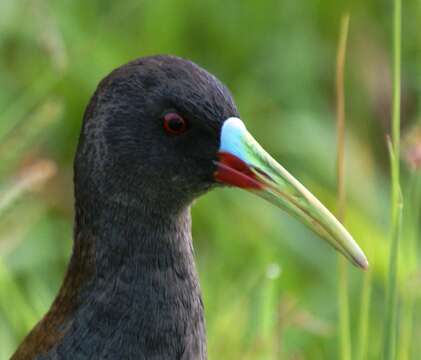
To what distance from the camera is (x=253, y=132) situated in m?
3.62

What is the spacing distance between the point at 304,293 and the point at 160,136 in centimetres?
125

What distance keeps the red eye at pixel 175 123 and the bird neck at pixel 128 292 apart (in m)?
0.13

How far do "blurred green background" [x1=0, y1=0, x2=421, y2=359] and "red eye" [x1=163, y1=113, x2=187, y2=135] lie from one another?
0.46m

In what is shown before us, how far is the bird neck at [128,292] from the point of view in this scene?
205 centimetres

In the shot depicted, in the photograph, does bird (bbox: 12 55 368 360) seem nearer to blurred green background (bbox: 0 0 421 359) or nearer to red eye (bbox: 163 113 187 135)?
red eye (bbox: 163 113 187 135)

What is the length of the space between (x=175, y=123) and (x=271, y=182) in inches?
6.6

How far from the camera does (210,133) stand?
2006 millimetres

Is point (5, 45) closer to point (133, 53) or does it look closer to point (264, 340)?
point (133, 53)

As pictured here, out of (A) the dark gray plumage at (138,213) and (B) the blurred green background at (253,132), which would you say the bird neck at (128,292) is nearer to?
(A) the dark gray plumage at (138,213)

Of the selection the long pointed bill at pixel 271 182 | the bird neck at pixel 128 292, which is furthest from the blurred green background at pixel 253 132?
the long pointed bill at pixel 271 182

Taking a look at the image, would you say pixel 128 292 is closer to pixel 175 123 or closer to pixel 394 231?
pixel 175 123

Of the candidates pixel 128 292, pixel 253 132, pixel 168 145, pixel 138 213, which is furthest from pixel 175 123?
pixel 253 132

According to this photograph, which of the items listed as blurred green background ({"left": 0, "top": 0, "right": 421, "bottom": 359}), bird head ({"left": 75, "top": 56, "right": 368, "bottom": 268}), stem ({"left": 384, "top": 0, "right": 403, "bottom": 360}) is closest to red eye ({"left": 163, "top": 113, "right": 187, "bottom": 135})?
bird head ({"left": 75, "top": 56, "right": 368, "bottom": 268})

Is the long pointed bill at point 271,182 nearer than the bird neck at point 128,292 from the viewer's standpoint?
Yes
